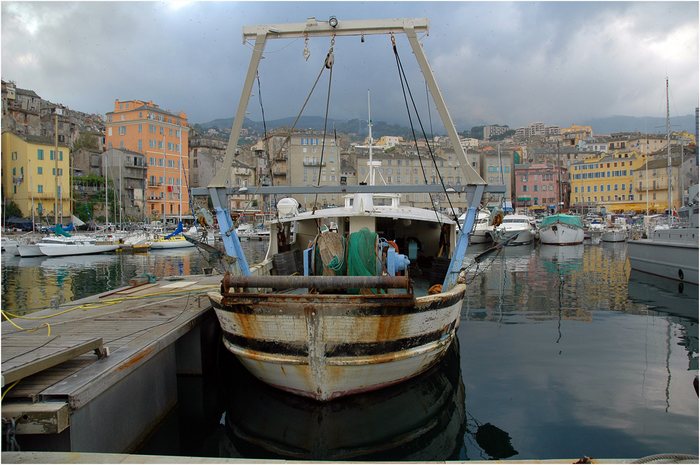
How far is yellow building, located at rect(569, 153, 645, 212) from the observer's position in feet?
289

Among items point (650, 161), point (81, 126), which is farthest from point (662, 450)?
point (81, 126)

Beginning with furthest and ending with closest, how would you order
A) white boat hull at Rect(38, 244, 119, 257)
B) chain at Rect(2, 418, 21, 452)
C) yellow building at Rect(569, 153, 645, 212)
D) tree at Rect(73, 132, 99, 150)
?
yellow building at Rect(569, 153, 645, 212), tree at Rect(73, 132, 99, 150), white boat hull at Rect(38, 244, 119, 257), chain at Rect(2, 418, 21, 452)

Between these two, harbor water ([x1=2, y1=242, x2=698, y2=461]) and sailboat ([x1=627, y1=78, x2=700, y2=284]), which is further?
sailboat ([x1=627, y1=78, x2=700, y2=284])

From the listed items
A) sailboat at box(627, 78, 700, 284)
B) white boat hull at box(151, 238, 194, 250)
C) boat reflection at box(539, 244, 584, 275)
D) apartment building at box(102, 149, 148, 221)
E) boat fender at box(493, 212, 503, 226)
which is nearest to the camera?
boat fender at box(493, 212, 503, 226)

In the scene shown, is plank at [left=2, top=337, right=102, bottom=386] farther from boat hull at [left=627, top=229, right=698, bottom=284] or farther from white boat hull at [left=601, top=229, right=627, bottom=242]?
white boat hull at [left=601, top=229, right=627, bottom=242]

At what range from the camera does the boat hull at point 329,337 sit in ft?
25.3

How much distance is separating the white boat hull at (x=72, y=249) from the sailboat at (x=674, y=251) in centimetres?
4191

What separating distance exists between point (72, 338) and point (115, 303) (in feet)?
15.0

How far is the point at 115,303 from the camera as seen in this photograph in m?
11.7

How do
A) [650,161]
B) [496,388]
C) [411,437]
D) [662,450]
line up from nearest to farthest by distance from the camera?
[662,450] → [411,437] → [496,388] → [650,161]

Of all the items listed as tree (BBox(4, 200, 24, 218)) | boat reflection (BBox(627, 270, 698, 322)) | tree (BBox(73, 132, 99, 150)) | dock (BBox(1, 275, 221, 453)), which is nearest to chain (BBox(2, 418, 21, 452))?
dock (BBox(1, 275, 221, 453))

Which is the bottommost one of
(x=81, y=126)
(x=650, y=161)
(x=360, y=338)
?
(x=360, y=338)

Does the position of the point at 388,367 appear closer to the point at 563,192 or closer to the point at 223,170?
the point at 223,170

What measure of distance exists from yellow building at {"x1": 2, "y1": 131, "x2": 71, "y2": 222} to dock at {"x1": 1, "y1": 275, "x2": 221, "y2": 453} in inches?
2383
